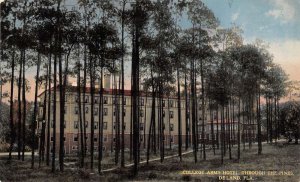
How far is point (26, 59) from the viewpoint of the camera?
26.7m

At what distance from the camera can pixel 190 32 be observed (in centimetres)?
2733

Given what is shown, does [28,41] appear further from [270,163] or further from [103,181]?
[270,163]

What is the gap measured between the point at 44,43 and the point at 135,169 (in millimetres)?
10142

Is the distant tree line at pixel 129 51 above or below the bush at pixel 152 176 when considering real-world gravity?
above

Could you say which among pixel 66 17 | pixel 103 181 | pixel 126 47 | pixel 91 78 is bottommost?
pixel 103 181

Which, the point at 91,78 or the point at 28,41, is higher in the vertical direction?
the point at 28,41

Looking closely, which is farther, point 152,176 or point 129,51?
point 129,51

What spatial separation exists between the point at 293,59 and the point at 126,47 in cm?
1131

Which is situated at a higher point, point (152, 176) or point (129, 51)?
point (129, 51)

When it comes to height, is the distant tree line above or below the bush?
above

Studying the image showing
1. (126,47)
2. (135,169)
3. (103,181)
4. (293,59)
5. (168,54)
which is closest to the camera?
(293,59)

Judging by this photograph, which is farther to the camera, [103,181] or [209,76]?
[209,76]

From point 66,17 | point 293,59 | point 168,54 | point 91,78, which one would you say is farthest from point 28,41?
point 293,59

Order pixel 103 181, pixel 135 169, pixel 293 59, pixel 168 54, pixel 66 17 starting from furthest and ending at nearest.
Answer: pixel 168 54
pixel 66 17
pixel 135 169
pixel 103 181
pixel 293 59
